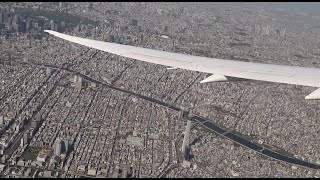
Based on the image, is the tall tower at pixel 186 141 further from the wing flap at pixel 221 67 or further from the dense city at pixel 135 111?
the wing flap at pixel 221 67

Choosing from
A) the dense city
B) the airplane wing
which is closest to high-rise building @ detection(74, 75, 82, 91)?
the dense city

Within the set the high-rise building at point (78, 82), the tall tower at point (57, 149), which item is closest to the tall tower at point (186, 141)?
the tall tower at point (57, 149)

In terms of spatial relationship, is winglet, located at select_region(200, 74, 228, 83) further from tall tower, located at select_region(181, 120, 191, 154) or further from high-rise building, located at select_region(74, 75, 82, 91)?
high-rise building, located at select_region(74, 75, 82, 91)

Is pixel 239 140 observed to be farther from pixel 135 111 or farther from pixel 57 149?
pixel 57 149

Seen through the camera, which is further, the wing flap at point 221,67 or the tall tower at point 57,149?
the tall tower at point 57,149

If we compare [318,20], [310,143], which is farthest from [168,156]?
[318,20]

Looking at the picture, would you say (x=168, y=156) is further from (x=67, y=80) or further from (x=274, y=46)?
(x=274, y=46)

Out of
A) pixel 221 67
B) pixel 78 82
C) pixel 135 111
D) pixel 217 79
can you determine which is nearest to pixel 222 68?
pixel 221 67
